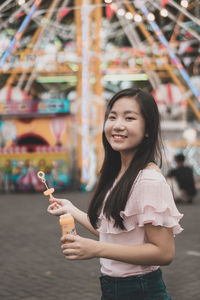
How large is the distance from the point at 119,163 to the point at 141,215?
41 cm

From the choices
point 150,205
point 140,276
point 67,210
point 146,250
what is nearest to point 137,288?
point 140,276

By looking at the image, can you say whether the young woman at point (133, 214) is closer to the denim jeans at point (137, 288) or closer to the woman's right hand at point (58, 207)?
the denim jeans at point (137, 288)

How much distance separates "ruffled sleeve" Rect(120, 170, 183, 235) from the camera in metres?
1.79

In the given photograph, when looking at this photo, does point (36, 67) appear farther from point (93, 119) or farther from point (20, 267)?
point (20, 267)

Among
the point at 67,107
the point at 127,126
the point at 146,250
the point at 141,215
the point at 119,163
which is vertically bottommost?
the point at 146,250

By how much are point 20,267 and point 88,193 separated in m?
8.48

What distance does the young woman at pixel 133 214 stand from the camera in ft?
5.82

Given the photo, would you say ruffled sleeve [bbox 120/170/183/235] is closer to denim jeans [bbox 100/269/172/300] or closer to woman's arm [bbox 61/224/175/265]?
woman's arm [bbox 61/224/175/265]

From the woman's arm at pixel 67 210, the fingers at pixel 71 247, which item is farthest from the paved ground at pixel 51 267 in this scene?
the fingers at pixel 71 247

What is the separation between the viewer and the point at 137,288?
1.87 meters

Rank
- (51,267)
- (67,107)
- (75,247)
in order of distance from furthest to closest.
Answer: (67,107) → (51,267) → (75,247)

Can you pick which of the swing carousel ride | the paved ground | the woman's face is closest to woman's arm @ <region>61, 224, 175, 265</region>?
the woman's face

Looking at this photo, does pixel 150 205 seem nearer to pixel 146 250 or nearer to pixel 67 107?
pixel 146 250

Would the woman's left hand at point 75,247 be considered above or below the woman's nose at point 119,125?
below
